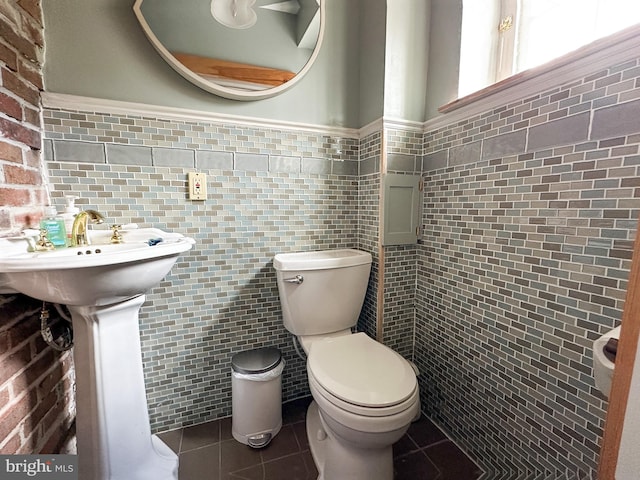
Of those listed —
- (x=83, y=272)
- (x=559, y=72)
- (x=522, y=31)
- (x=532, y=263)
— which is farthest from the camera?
(x=522, y=31)

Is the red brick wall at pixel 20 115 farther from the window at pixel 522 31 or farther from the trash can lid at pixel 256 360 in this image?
the window at pixel 522 31

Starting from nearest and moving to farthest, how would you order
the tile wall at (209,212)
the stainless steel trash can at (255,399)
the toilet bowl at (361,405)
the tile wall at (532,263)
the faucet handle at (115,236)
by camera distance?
the tile wall at (532,263), the toilet bowl at (361,405), the faucet handle at (115,236), the tile wall at (209,212), the stainless steel trash can at (255,399)

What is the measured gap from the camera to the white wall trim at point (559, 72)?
0.66 meters

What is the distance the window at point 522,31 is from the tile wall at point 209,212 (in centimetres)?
61

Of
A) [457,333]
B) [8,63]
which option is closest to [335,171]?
[457,333]

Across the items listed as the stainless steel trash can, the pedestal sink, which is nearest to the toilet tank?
the stainless steel trash can

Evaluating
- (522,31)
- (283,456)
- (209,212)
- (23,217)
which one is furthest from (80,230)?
(522,31)

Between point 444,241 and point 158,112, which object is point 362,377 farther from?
point 158,112

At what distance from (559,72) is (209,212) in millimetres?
1289

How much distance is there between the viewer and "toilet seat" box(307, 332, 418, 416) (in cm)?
82

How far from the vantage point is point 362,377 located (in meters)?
0.92

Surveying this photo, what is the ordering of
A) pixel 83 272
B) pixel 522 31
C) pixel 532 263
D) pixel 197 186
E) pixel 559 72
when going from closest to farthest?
pixel 83 272 → pixel 559 72 → pixel 532 263 → pixel 522 31 → pixel 197 186

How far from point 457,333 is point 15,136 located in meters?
1.69

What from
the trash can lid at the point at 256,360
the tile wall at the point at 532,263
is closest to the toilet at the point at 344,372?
the trash can lid at the point at 256,360
